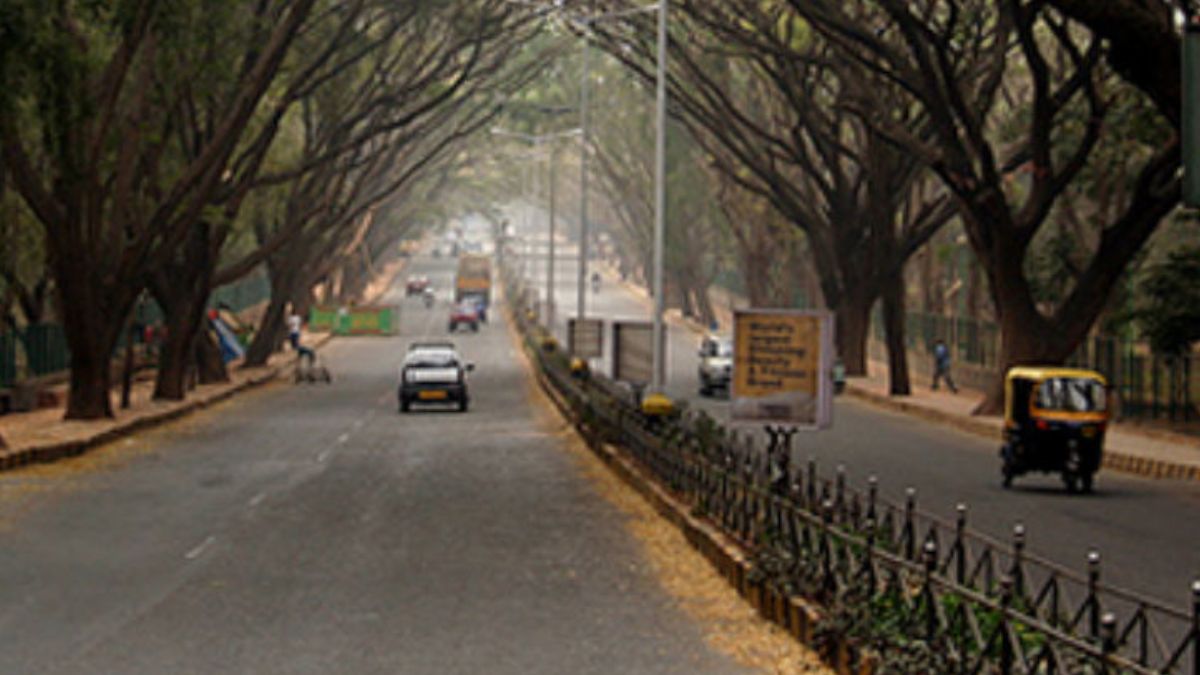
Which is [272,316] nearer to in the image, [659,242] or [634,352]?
[634,352]

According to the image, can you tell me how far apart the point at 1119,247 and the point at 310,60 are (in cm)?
2058

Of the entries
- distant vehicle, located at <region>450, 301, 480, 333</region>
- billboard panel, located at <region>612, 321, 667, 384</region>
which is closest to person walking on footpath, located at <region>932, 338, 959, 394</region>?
billboard panel, located at <region>612, 321, 667, 384</region>

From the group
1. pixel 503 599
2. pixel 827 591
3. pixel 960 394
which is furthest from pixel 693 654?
pixel 960 394

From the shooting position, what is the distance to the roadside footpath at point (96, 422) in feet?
110

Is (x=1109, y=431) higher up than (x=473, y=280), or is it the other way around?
(x=473, y=280)

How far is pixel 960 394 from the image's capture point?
5909cm

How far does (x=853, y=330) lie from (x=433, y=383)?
18.0 meters

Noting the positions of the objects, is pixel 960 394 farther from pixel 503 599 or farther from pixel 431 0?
pixel 503 599

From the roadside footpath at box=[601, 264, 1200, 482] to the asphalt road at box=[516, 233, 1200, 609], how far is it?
0.54 metres

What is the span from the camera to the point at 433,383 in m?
48.9

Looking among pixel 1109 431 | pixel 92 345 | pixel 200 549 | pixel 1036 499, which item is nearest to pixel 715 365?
pixel 1109 431

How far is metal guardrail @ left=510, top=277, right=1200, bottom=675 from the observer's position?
10.6 m

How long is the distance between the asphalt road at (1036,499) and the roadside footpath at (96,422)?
11.8m

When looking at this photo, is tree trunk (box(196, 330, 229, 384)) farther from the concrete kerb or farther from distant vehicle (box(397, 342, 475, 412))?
distant vehicle (box(397, 342, 475, 412))
